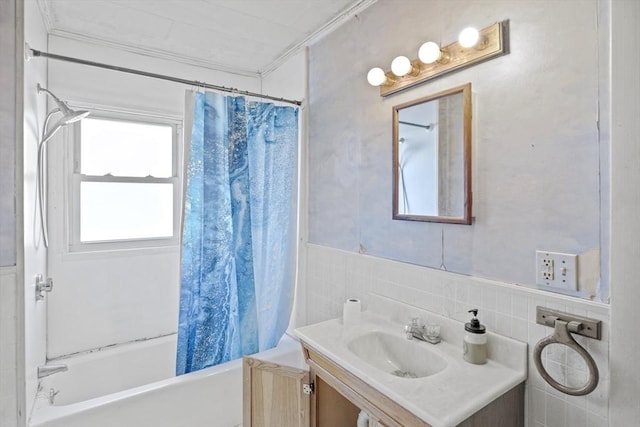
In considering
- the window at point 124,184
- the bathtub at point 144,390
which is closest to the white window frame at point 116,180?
the window at point 124,184

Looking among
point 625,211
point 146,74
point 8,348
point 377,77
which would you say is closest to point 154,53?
point 146,74

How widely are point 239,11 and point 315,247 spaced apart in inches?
57.9

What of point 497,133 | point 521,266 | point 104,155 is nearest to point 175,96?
point 104,155

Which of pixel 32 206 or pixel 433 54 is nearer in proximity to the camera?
pixel 433 54

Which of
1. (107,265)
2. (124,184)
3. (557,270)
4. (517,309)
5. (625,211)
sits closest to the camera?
(625,211)

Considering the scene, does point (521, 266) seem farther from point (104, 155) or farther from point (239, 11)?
point (104, 155)

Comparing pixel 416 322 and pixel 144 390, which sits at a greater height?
pixel 416 322

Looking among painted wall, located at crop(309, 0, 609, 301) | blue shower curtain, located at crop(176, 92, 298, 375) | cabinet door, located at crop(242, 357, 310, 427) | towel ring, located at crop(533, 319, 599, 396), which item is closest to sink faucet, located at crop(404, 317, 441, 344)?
painted wall, located at crop(309, 0, 609, 301)

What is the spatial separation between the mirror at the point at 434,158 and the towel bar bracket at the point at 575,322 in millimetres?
399

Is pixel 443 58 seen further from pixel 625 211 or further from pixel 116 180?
pixel 116 180

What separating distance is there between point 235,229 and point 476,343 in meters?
1.41

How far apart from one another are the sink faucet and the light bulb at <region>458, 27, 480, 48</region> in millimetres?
1105

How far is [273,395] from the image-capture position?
5.43 ft

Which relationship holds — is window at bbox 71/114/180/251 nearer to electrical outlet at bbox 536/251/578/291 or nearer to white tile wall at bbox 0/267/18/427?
white tile wall at bbox 0/267/18/427
